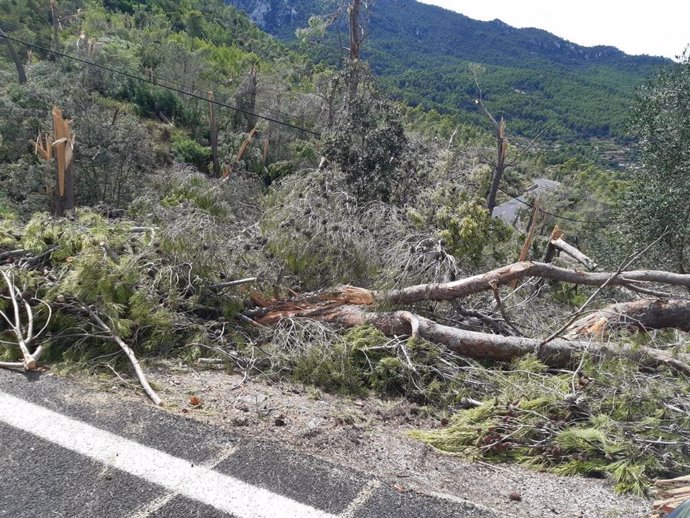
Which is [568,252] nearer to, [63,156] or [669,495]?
[669,495]

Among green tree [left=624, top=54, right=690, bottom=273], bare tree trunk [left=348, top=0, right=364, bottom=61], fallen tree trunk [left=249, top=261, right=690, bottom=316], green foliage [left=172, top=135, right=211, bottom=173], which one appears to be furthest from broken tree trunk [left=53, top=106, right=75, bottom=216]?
green foliage [left=172, top=135, right=211, bottom=173]

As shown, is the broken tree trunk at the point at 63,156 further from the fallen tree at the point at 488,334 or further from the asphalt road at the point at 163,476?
the asphalt road at the point at 163,476

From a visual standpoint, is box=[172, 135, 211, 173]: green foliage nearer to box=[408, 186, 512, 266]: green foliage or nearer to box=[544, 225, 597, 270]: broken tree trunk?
box=[544, 225, 597, 270]: broken tree trunk

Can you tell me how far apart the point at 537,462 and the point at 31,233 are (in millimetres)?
3869

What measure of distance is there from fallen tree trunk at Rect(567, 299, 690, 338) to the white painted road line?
319cm

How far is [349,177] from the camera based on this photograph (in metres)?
9.73

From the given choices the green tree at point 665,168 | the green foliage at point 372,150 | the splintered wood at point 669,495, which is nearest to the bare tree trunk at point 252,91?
the green foliage at point 372,150

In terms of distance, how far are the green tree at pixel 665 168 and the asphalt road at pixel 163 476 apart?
870 cm

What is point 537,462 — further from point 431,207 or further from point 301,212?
point 431,207

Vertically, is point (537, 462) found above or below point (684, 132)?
below

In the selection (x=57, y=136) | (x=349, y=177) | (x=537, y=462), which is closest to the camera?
(x=537, y=462)

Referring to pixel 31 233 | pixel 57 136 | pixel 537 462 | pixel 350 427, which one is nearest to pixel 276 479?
pixel 350 427

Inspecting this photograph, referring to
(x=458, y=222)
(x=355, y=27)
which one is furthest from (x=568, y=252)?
(x=355, y=27)

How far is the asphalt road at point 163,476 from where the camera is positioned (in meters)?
2.24
